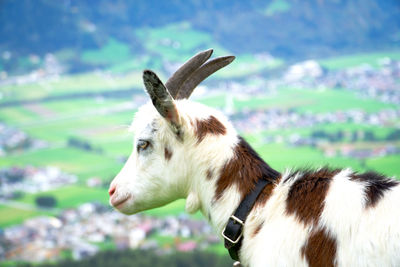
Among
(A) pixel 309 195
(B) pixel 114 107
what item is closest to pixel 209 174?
(A) pixel 309 195

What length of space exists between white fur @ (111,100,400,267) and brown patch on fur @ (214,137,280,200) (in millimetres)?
34

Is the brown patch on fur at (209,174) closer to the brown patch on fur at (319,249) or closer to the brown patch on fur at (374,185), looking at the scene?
the brown patch on fur at (319,249)

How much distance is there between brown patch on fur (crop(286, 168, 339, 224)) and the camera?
242 cm

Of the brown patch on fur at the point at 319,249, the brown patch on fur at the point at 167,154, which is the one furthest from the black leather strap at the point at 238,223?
the brown patch on fur at the point at 167,154

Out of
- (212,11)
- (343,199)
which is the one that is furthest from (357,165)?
(343,199)

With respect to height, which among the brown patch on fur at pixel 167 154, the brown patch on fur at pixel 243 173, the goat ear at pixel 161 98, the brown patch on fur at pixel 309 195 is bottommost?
the brown patch on fur at pixel 309 195

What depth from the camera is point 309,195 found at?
2498 millimetres

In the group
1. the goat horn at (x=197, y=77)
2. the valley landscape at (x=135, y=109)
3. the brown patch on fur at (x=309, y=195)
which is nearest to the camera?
the brown patch on fur at (x=309, y=195)

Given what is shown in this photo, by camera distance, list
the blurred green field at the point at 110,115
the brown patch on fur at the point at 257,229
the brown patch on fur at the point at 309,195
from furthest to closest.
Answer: the blurred green field at the point at 110,115
the brown patch on fur at the point at 257,229
the brown patch on fur at the point at 309,195

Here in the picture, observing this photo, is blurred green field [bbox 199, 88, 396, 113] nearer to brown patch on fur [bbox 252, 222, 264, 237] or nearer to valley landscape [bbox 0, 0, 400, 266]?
valley landscape [bbox 0, 0, 400, 266]

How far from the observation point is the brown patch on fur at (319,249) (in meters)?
2.26

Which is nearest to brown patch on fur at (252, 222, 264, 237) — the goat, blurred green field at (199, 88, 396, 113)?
the goat

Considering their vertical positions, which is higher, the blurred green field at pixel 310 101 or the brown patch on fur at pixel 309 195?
the blurred green field at pixel 310 101

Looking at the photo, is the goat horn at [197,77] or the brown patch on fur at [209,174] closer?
the brown patch on fur at [209,174]
